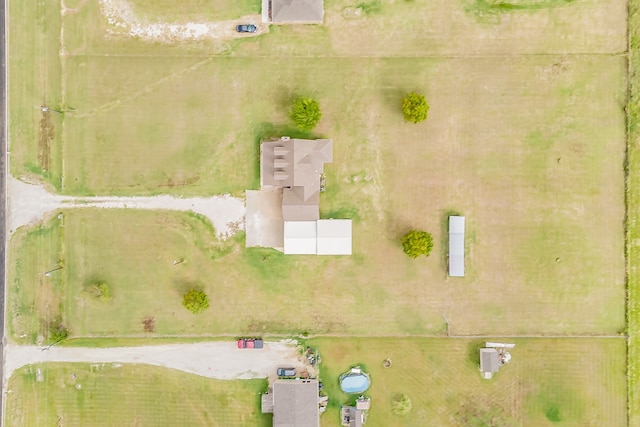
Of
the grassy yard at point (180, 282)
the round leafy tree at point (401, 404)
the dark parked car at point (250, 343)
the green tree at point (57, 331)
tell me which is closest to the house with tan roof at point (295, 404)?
the dark parked car at point (250, 343)

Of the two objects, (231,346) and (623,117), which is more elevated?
(623,117)

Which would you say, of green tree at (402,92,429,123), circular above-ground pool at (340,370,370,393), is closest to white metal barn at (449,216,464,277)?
green tree at (402,92,429,123)

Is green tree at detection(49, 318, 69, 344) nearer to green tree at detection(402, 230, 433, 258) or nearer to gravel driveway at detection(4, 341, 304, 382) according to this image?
gravel driveway at detection(4, 341, 304, 382)

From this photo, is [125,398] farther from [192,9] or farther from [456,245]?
[192,9]

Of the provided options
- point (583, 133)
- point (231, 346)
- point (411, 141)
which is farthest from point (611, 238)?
point (231, 346)

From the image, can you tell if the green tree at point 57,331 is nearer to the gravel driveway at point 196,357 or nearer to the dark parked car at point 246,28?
the gravel driveway at point 196,357

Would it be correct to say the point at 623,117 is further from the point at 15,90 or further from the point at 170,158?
the point at 15,90

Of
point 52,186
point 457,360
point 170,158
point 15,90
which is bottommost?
point 457,360

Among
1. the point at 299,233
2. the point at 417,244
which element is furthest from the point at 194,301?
the point at 417,244
